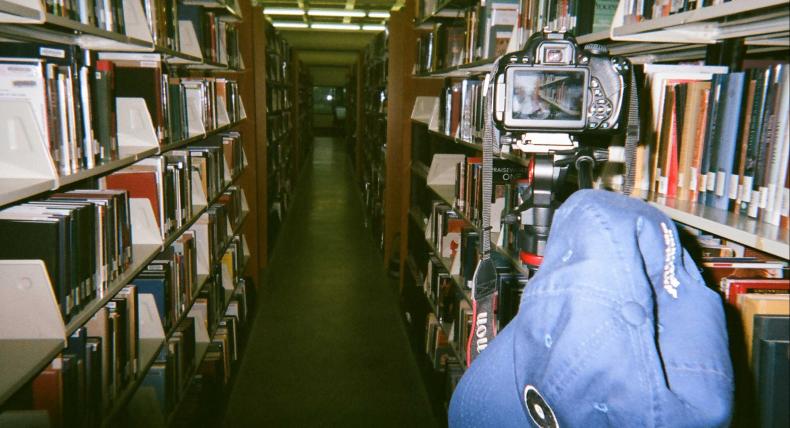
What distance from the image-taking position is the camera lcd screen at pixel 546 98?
1.02 meters

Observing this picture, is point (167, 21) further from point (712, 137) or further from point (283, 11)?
point (283, 11)

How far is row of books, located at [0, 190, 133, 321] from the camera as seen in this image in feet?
4.17

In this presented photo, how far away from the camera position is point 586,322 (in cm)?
57

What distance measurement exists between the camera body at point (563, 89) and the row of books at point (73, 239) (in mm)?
1026

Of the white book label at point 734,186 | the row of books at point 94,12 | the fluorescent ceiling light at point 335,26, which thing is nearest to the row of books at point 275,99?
the row of books at point 94,12

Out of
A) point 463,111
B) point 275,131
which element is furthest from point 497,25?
point 275,131

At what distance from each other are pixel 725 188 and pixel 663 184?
16 centimetres

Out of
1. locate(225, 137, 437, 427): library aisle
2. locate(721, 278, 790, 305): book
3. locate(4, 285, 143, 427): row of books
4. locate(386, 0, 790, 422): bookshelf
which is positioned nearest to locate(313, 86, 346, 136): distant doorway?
locate(225, 137, 437, 427): library aisle

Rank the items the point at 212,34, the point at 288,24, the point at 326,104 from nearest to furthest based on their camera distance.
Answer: the point at 212,34 → the point at 288,24 → the point at 326,104

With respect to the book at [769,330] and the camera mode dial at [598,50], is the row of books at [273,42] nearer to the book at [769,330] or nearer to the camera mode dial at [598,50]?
the camera mode dial at [598,50]

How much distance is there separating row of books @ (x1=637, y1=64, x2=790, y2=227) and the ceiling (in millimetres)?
7225

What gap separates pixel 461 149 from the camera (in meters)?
3.32

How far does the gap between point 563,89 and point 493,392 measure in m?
0.58

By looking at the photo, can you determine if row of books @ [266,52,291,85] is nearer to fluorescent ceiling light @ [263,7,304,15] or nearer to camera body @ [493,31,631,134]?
fluorescent ceiling light @ [263,7,304,15]
